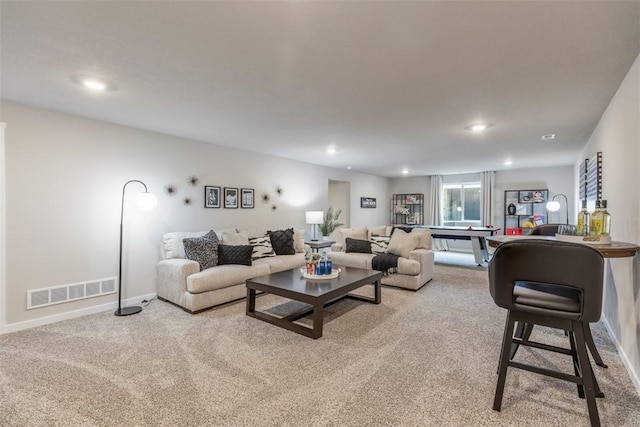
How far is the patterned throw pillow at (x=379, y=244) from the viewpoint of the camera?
5107 millimetres

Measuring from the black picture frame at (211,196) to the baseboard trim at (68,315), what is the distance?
4.98 ft

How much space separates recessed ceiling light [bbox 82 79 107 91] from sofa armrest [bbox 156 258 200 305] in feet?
6.51

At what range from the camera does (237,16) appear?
1.66m

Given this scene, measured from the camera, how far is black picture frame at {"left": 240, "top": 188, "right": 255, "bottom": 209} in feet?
17.2

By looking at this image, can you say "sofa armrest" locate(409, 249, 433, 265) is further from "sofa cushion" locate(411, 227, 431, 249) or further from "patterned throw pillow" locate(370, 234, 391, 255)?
"patterned throw pillow" locate(370, 234, 391, 255)

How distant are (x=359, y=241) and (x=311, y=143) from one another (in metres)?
1.89

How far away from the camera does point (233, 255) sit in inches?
162

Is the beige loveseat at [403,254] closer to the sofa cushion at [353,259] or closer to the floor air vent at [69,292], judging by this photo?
the sofa cushion at [353,259]

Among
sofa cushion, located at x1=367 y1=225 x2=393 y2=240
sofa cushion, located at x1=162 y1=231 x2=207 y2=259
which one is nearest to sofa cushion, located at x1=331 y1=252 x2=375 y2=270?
sofa cushion, located at x1=367 y1=225 x2=393 y2=240

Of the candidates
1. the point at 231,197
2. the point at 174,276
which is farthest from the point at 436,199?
the point at 174,276

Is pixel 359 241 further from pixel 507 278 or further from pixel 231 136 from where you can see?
pixel 507 278

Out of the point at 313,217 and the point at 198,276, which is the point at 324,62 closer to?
the point at 198,276

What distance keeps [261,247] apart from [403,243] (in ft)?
7.41

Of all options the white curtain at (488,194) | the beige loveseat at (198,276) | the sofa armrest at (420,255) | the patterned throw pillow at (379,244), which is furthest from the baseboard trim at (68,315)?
the white curtain at (488,194)
